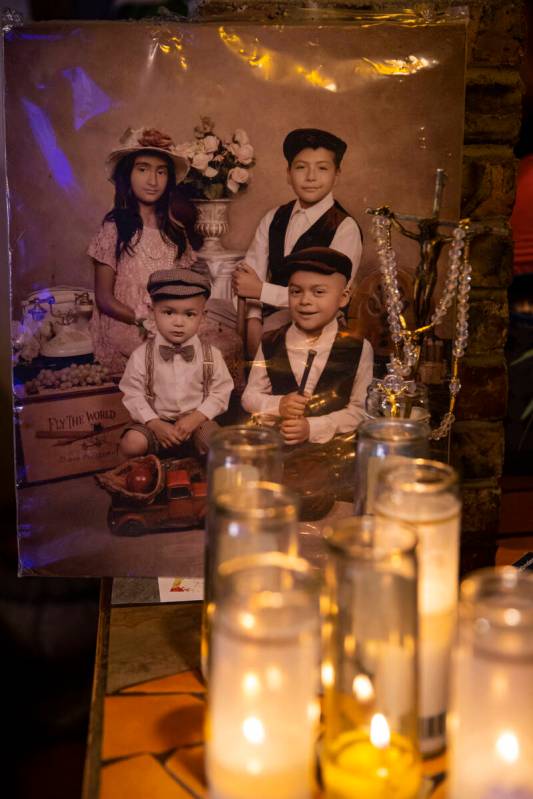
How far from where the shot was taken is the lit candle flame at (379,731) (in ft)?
2.40

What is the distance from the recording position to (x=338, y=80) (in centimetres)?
114

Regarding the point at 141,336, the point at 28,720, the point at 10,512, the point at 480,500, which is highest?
the point at 141,336

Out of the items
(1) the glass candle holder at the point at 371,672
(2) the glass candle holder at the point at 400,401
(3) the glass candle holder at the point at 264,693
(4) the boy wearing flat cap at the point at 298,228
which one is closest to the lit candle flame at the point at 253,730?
(3) the glass candle holder at the point at 264,693

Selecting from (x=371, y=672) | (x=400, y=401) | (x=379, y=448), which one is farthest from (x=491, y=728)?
(x=400, y=401)

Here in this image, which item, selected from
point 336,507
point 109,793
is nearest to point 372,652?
point 109,793

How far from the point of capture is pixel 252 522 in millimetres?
804

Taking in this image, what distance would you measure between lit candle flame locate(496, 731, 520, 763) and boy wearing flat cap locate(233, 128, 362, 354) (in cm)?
69

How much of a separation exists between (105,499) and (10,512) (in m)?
0.74

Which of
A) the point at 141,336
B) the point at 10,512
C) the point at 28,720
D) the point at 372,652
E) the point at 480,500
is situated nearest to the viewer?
the point at 372,652

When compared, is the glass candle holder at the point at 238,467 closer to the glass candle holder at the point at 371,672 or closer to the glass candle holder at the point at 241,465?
the glass candle holder at the point at 241,465

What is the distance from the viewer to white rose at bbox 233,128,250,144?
1.15m

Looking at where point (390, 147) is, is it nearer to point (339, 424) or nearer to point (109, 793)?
point (339, 424)

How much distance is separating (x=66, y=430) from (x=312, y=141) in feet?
1.65

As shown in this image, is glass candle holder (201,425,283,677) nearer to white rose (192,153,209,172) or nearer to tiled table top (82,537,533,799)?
tiled table top (82,537,533,799)
